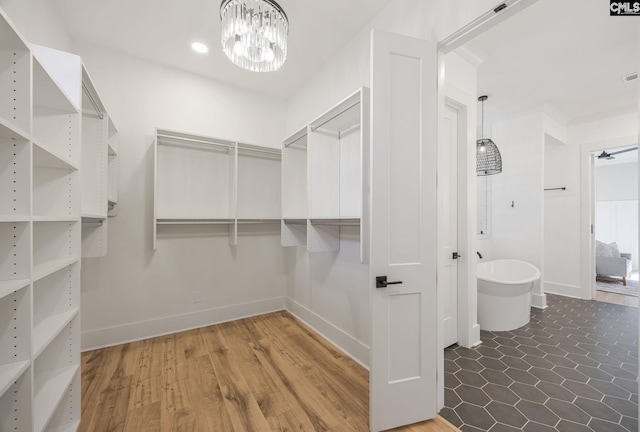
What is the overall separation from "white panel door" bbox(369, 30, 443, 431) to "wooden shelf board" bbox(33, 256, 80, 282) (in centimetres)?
159

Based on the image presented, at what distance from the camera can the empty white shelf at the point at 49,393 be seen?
45.3 inches

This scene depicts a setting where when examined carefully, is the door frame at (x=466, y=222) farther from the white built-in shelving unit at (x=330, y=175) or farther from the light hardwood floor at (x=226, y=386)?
the light hardwood floor at (x=226, y=386)

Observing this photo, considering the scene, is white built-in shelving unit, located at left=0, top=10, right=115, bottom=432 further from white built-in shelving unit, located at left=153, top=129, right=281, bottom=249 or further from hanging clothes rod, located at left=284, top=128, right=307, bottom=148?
hanging clothes rod, located at left=284, top=128, right=307, bottom=148

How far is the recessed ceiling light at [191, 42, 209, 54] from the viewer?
2516mm

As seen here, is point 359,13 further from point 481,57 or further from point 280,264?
point 280,264

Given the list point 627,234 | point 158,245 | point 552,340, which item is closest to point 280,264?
point 158,245

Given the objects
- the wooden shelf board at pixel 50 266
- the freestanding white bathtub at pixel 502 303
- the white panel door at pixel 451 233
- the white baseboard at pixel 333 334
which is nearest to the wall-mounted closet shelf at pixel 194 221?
the wooden shelf board at pixel 50 266

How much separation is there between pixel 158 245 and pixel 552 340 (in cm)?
440

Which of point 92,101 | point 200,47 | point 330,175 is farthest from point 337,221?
point 200,47

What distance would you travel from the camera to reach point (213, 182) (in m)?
3.10

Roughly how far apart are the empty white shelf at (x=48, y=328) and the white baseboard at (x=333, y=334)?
6.70 feet

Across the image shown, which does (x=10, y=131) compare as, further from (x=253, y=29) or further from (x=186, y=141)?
(x=186, y=141)

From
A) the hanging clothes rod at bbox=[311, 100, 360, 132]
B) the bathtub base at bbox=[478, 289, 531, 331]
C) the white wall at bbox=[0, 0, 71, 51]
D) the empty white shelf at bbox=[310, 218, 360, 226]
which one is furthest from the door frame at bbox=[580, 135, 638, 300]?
the white wall at bbox=[0, 0, 71, 51]

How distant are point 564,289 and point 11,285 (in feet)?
20.7
